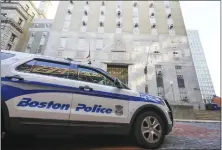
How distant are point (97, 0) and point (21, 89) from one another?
3552 centimetres

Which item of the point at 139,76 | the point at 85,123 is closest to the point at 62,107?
the point at 85,123

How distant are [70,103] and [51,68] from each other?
82 cm

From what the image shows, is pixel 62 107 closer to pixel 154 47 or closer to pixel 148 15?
pixel 154 47

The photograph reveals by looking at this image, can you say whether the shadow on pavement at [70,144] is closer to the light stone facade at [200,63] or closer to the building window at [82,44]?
the building window at [82,44]

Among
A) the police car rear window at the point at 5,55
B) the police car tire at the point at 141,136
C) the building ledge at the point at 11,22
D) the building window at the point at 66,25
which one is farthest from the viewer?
the building window at the point at 66,25

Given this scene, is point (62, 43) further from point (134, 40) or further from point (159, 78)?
point (159, 78)

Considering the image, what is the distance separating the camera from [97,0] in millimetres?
34969

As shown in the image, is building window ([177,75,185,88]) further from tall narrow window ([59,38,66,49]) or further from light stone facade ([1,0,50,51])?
light stone facade ([1,0,50,51])

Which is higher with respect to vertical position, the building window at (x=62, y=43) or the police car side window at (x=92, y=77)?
the building window at (x=62, y=43)

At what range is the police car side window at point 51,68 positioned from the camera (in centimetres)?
329

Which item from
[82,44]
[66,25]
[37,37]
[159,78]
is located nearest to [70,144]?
[159,78]

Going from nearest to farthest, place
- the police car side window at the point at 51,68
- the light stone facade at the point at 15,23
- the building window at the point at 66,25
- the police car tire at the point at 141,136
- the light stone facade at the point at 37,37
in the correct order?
the police car side window at the point at 51,68, the police car tire at the point at 141,136, the building window at the point at 66,25, the light stone facade at the point at 15,23, the light stone facade at the point at 37,37

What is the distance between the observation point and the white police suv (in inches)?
112

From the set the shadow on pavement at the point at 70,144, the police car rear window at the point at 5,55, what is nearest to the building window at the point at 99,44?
the shadow on pavement at the point at 70,144
